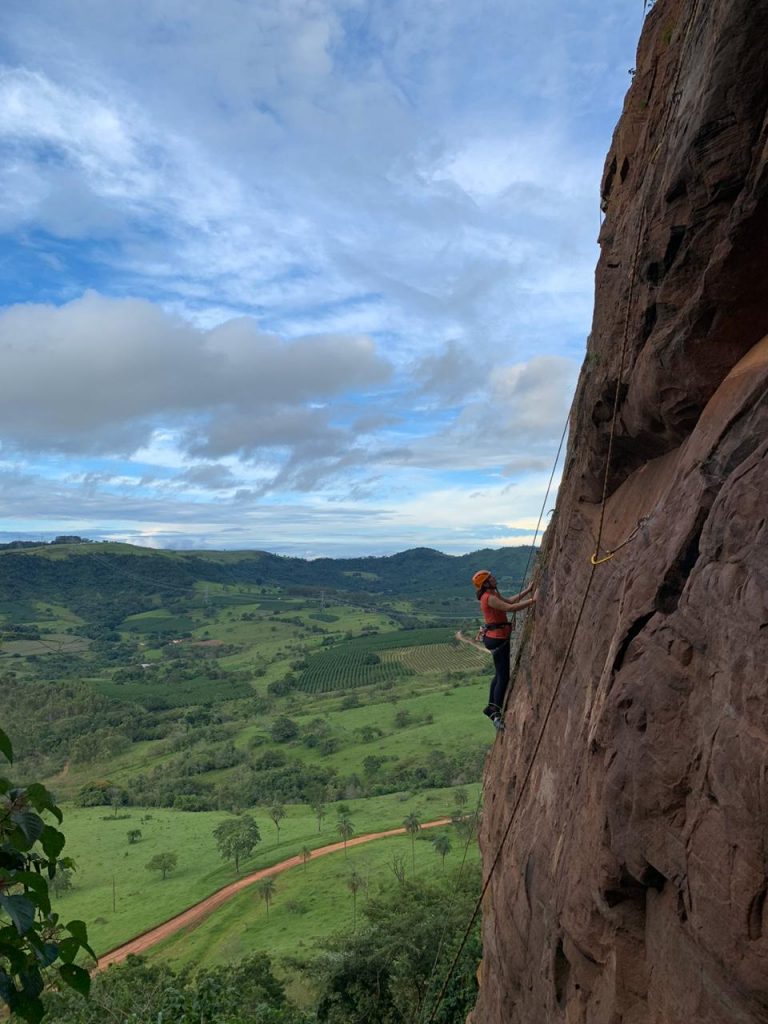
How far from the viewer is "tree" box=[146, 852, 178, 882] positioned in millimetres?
58781

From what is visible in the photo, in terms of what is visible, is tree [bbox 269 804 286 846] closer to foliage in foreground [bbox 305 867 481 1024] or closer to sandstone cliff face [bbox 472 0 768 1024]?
foliage in foreground [bbox 305 867 481 1024]

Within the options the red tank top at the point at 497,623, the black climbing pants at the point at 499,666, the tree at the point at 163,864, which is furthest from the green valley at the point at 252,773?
the black climbing pants at the point at 499,666

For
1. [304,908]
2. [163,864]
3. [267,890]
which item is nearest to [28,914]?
[304,908]

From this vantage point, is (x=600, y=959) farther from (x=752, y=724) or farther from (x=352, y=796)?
(x=352, y=796)

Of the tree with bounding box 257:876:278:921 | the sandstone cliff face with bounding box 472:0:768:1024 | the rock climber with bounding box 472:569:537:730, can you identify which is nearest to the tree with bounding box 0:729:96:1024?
the sandstone cliff face with bounding box 472:0:768:1024

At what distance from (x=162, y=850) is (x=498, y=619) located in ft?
218

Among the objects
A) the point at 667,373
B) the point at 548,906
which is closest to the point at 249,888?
the point at 548,906

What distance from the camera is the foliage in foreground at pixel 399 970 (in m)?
26.1

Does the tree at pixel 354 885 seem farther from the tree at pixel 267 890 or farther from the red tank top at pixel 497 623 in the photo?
the red tank top at pixel 497 623

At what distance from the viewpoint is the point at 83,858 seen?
6494cm

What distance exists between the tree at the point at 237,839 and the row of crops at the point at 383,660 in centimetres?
8099

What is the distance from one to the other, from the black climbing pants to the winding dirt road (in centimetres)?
3769

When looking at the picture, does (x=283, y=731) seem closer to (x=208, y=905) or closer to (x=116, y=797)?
(x=116, y=797)

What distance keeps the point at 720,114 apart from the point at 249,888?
5870 centimetres
